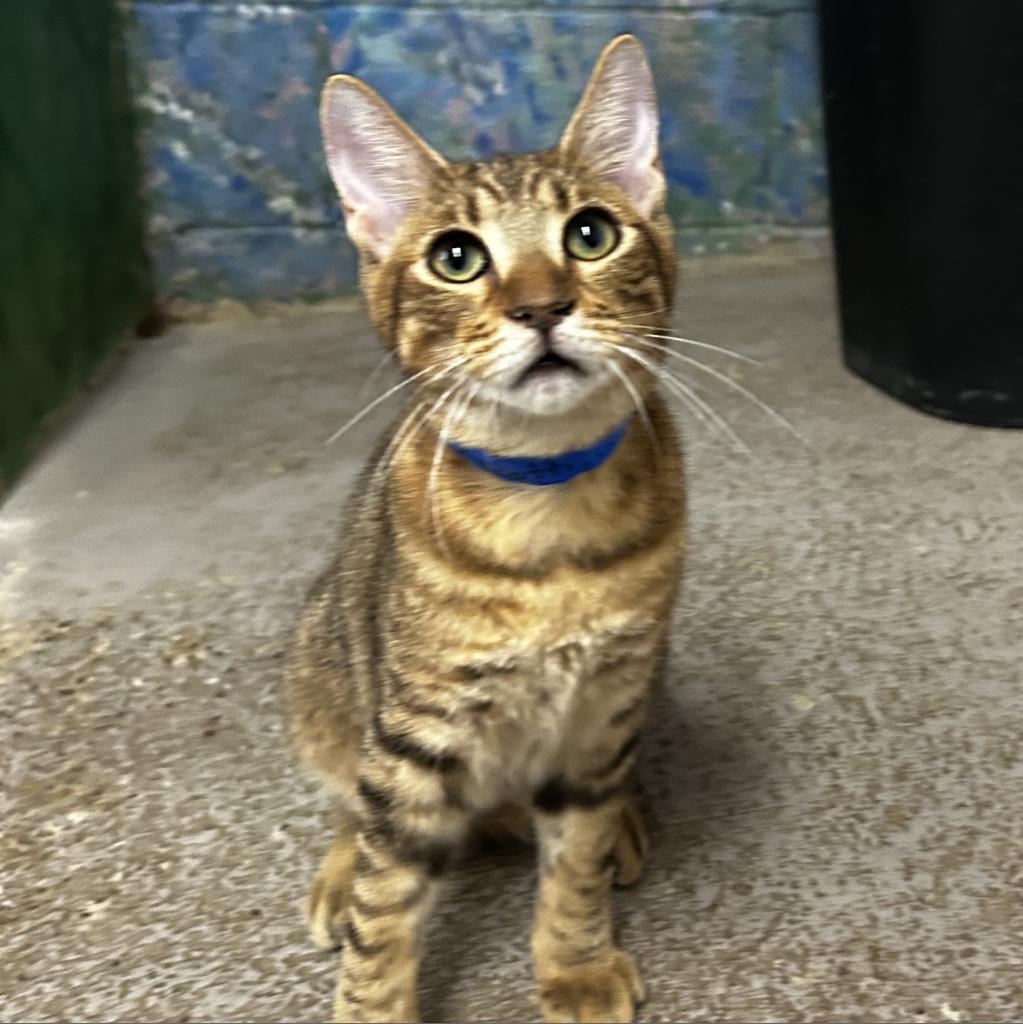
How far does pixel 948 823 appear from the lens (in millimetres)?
1253

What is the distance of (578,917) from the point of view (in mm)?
1083

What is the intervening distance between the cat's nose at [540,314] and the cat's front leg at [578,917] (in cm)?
49

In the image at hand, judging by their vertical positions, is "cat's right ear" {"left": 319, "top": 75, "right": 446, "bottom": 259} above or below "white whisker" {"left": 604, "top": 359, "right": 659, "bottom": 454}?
above

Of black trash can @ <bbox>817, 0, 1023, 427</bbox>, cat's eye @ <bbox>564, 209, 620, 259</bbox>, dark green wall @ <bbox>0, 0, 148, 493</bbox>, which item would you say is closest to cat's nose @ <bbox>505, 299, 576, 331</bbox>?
cat's eye @ <bbox>564, 209, 620, 259</bbox>

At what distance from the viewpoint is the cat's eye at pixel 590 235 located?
0.95 metres

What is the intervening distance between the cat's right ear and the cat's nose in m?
0.23

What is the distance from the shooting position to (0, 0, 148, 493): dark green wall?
7.25ft

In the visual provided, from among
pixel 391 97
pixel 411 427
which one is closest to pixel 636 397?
pixel 411 427

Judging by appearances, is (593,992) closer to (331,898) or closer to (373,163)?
(331,898)

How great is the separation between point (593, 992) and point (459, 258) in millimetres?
715

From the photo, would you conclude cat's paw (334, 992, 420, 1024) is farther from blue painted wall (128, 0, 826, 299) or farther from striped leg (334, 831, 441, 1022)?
blue painted wall (128, 0, 826, 299)

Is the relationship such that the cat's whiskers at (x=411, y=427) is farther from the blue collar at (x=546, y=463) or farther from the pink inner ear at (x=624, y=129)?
the pink inner ear at (x=624, y=129)

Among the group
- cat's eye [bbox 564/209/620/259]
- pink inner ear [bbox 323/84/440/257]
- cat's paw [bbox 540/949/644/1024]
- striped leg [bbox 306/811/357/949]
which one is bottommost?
cat's paw [bbox 540/949/644/1024]

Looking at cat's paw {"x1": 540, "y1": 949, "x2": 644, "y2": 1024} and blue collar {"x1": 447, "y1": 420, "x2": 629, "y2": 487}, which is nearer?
blue collar {"x1": 447, "y1": 420, "x2": 629, "y2": 487}
